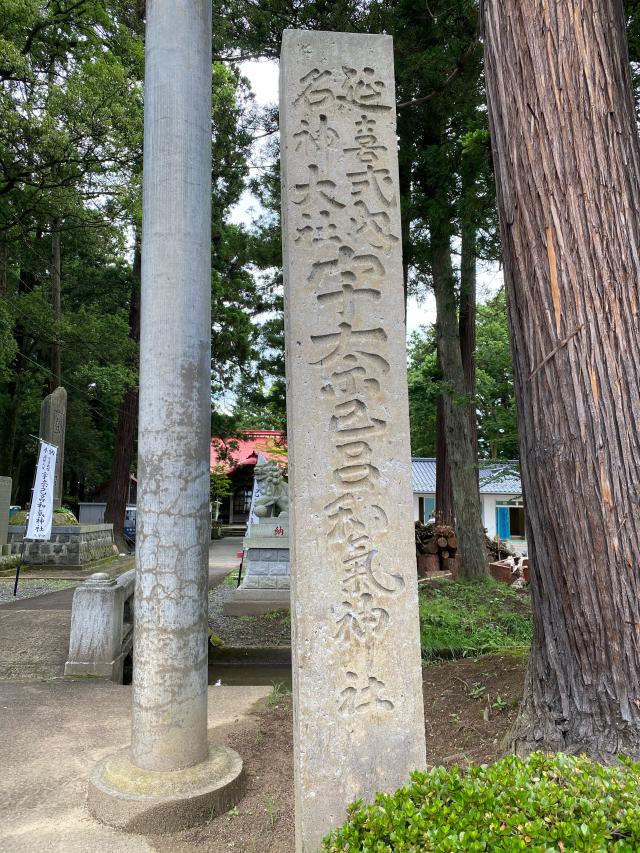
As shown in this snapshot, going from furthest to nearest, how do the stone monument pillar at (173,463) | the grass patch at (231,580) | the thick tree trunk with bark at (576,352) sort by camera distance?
the grass patch at (231,580)
the stone monument pillar at (173,463)
the thick tree trunk with bark at (576,352)

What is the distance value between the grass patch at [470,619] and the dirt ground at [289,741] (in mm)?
820

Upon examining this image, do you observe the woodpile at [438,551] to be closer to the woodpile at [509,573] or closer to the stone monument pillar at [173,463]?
the woodpile at [509,573]

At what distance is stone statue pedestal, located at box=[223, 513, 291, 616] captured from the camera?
1022cm

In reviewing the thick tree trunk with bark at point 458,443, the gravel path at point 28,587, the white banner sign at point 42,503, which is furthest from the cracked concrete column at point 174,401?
the white banner sign at point 42,503

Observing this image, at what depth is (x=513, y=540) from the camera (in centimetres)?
2322

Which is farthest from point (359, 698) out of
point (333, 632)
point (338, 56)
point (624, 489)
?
point (338, 56)

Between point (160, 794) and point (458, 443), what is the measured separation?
7659 mm

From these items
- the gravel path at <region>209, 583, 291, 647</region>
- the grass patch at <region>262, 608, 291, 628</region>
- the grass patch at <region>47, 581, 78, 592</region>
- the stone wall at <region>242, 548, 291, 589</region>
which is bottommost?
the gravel path at <region>209, 583, 291, 647</region>

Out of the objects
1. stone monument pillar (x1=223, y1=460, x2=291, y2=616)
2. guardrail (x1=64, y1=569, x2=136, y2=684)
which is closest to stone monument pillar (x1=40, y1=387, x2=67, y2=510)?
stone monument pillar (x1=223, y1=460, x2=291, y2=616)

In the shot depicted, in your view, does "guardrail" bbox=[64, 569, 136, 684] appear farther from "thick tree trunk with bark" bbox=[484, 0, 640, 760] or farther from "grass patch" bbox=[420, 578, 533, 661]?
"thick tree trunk with bark" bbox=[484, 0, 640, 760]

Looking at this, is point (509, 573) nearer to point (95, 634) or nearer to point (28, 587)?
point (28, 587)

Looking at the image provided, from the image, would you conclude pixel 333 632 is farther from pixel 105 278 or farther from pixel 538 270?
pixel 105 278

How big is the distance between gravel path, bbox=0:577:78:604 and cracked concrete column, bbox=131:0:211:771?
646 centimetres

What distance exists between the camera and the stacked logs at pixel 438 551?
13.1 m
